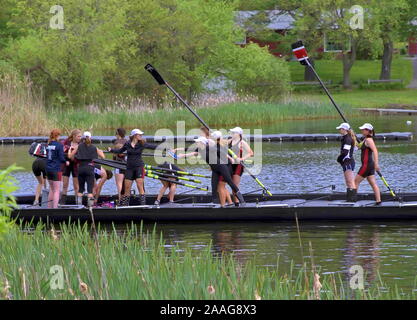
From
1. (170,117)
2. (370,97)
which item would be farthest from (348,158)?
(370,97)

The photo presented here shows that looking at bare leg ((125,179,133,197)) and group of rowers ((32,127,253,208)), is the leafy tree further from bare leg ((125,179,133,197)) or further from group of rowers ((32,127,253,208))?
bare leg ((125,179,133,197))

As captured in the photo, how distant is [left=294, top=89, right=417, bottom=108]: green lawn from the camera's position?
64.5 metres

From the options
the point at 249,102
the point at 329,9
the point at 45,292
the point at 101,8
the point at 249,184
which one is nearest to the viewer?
the point at 45,292

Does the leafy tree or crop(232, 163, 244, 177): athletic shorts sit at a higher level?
the leafy tree

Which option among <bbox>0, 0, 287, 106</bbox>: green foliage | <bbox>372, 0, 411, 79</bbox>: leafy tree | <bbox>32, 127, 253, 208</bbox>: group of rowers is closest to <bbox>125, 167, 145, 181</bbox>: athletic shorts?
<bbox>32, 127, 253, 208</bbox>: group of rowers

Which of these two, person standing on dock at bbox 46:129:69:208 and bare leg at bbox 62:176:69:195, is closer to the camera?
person standing on dock at bbox 46:129:69:208

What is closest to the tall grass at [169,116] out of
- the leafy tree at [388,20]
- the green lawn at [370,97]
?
the green lawn at [370,97]

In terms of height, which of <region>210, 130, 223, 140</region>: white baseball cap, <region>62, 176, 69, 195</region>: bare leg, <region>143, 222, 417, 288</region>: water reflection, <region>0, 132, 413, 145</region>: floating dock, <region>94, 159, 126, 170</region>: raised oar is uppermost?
<region>210, 130, 223, 140</region>: white baseball cap

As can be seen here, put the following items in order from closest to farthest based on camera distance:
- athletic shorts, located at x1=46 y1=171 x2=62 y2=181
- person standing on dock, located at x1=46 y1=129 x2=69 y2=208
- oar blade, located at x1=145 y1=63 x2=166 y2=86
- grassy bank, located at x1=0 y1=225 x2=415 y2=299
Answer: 1. grassy bank, located at x1=0 y1=225 x2=415 y2=299
2. person standing on dock, located at x1=46 y1=129 x2=69 y2=208
3. athletic shorts, located at x1=46 y1=171 x2=62 y2=181
4. oar blade, located at x1=145 y1=63 x2=166 y2=86

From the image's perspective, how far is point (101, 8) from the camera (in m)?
59.9

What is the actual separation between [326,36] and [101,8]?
799 inches
